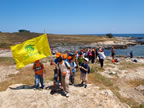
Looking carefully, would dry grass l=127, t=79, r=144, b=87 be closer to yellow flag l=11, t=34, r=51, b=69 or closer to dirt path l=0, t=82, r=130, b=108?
dirt path l=0, t=82, r=130, b=108

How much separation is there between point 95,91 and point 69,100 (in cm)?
162

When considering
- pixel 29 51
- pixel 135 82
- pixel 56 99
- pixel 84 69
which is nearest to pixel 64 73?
pixel 56 99

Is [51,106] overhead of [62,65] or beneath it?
beneath

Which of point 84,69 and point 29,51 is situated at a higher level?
point 29,51

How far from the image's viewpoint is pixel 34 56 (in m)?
6.17

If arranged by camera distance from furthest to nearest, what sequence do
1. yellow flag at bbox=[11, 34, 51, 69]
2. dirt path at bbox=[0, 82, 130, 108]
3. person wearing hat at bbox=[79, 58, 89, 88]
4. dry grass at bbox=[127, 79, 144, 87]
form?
1. dry grass at bbox=[127, 79, 144, 87]
2. person wearing hat at bbox=[79, 58, 89, 88]
3. yellow flag at bbox=[11, 34, 51, 69]
4. dirt path at bbox=[0, 82, 130, 108]

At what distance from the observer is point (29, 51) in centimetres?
623

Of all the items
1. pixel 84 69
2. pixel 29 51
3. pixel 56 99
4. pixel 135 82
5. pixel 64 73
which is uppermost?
pixel 29 51

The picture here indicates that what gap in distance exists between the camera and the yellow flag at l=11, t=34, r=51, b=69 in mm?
6059

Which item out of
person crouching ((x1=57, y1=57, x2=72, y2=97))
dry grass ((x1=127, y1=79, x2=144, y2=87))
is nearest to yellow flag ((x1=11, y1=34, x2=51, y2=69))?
person crouching ((x1=57, y1=57, x2=72, y2=97))

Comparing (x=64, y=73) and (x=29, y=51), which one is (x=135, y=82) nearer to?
(x=64, y=73)

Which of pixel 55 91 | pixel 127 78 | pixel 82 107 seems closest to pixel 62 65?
pixel 55 91

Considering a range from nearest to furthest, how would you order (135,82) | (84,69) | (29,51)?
1. (29,51)
2. (84,69)
3. (135,82)

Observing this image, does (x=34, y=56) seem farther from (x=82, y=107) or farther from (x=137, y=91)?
(x=137, y=91)
